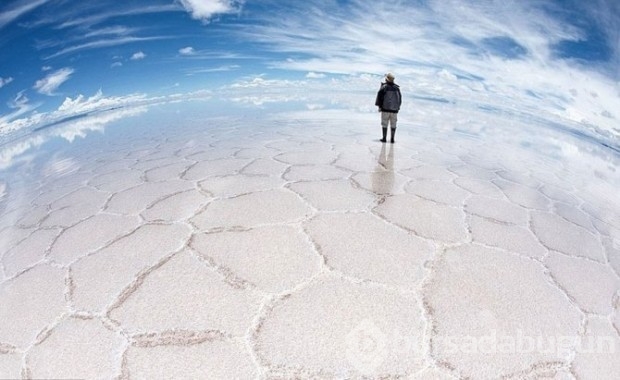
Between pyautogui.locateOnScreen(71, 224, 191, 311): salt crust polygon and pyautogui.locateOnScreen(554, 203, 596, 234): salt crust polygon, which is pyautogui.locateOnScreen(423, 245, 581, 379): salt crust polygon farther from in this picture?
pyautogui.locateOnScreen(71, 224, 191, 311): salt crust polygon

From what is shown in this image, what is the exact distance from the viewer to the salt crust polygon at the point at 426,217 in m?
1.99

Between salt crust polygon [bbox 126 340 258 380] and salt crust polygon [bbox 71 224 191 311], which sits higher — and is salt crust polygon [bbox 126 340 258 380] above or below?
above

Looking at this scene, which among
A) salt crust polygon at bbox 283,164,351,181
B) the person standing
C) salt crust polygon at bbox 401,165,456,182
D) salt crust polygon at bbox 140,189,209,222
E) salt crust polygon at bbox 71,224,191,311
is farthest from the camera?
the person standing

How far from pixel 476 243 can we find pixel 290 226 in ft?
3.69

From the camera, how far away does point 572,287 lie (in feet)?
5.26

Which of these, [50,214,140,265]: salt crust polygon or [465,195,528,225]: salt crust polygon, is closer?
[50,214,140,265]: salt crust polygon

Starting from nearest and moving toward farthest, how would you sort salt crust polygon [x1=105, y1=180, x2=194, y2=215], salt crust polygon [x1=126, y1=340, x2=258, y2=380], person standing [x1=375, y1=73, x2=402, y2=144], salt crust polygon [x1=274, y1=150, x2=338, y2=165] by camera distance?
salt crust polygon [x1=126, y1=340, x2=258, y2=380] → salt crust polygon [x1=105, y1=180, x2=194, y2=215] → salt crust polygon [x1=274, y1=150, x2=338, y2=165] → person standing [x1=375, y1=73, x2=402, y2=144]

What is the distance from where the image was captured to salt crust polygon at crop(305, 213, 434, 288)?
1.55m

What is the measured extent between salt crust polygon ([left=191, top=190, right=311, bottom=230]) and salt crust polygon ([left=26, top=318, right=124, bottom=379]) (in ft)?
2.79

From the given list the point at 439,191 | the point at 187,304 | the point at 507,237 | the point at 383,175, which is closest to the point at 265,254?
the point at 187,304

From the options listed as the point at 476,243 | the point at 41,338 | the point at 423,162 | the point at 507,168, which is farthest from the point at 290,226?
the point at 507,168

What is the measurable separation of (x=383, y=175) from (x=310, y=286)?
6.90 feet

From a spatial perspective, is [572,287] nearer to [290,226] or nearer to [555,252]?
[555,252]

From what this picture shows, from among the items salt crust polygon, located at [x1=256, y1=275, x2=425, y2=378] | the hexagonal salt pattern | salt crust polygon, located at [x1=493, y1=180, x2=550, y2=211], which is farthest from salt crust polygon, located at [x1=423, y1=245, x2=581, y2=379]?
salt crust polygon, located at [x1=493, y1=180, x2=550, y2=211]
